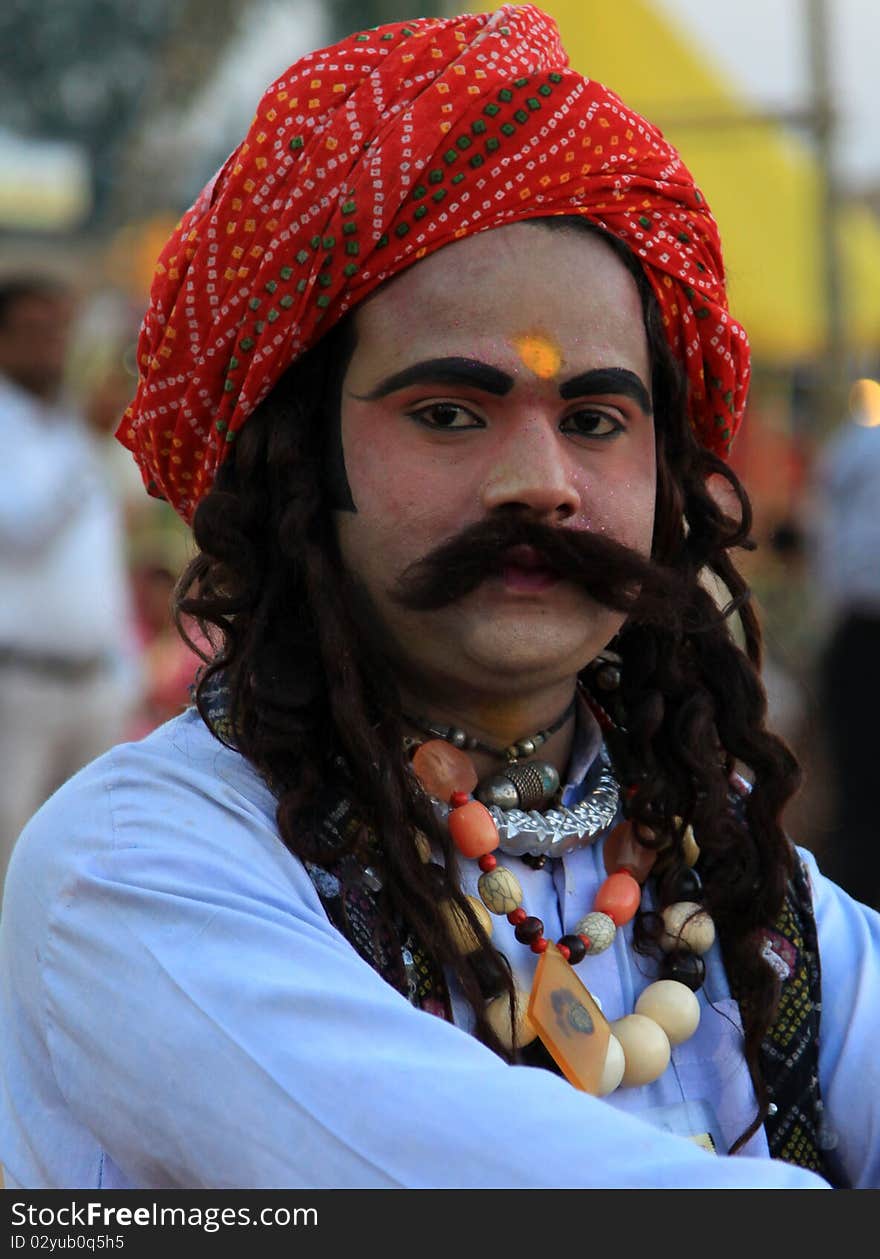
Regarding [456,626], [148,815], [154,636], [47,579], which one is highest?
[456,626]

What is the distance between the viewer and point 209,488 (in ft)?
6.73

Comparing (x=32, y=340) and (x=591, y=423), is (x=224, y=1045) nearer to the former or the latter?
(x=591, y=423)

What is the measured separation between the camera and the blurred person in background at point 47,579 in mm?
5105

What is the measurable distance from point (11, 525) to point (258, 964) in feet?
12.4

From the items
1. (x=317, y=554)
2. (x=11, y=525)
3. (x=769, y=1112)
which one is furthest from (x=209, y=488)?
(x=11, y=525)

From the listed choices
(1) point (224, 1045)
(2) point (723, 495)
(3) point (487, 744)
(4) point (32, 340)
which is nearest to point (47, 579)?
(4) point (32, 340)

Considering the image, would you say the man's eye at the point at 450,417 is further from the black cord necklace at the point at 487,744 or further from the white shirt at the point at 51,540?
the white shirt at the point at 51,540

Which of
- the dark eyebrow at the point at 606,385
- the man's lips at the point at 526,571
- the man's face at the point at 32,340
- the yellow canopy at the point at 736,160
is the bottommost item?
the man's face at the point at 32,340

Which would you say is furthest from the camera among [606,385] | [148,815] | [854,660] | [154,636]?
[154,636]

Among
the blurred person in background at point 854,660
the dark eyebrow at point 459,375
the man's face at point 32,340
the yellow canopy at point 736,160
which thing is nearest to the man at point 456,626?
the dark eyebrow at point 459,375

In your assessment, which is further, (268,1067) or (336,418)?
(336,418)

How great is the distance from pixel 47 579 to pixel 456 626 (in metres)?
3.52

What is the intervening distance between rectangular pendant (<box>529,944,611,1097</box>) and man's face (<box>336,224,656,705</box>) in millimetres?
316

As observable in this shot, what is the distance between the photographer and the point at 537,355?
1.84 meters
